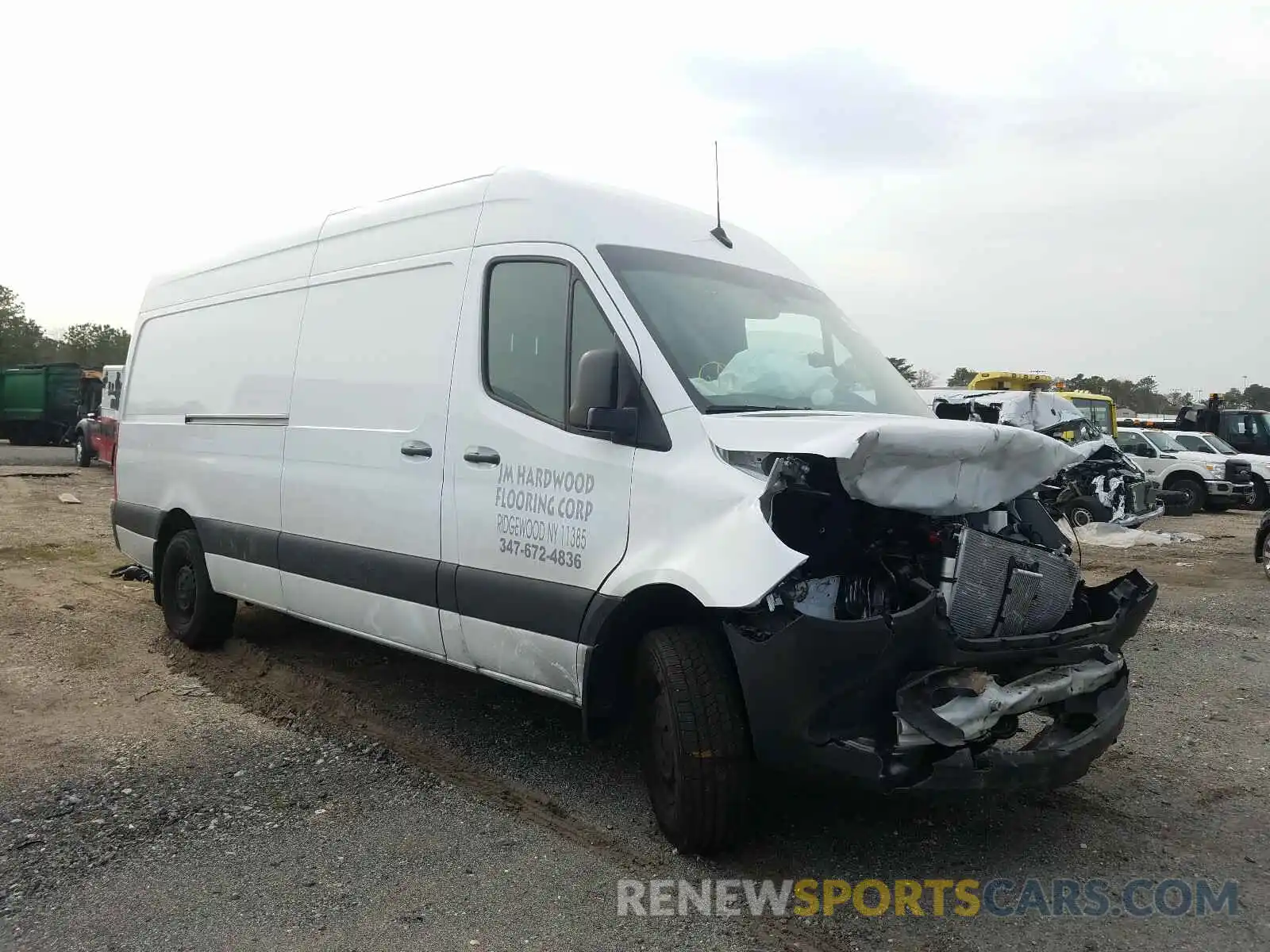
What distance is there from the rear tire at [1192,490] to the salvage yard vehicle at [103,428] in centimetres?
2031

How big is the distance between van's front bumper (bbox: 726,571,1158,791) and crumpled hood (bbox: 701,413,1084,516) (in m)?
0.44

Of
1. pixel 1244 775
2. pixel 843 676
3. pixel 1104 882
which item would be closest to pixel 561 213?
pixel 843 676

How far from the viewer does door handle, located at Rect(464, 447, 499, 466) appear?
4.32 m

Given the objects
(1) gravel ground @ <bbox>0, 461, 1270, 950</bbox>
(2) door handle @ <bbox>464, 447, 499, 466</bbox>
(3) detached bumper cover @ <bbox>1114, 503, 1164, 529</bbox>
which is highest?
(2) door handle @ <bbox>464, 447, 499, 466</bbox>

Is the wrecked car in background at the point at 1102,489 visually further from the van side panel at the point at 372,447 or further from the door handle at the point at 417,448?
the door handle at the point at 417,448

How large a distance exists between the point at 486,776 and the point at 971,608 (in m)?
2.26

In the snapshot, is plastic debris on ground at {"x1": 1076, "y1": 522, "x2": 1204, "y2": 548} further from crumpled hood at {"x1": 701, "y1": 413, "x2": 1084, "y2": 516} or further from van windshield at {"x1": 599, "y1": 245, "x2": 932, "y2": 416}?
crumpled hood at {"x1": 701, "y1": 413, "x2": 1084, "y2": 516}

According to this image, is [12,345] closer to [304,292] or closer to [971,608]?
[304,292]

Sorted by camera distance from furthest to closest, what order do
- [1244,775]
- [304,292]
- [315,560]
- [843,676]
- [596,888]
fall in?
1. [304,292]
2. [315,560]
3. [1244,775]
4. [596,888]
5. [843,676]

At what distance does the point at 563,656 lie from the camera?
404cm

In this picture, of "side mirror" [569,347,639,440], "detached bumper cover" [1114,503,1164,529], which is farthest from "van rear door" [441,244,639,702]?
"detached bumper cover" [1114,503,1164,529]

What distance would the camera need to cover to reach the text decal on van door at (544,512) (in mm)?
3971

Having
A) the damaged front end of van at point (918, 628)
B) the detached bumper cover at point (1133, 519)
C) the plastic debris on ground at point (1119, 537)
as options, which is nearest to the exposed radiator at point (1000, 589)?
the damaged front end of van at point (918, 628)

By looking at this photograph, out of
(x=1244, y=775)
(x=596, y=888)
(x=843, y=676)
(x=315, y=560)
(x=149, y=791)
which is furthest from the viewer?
(x=315, y=560)
